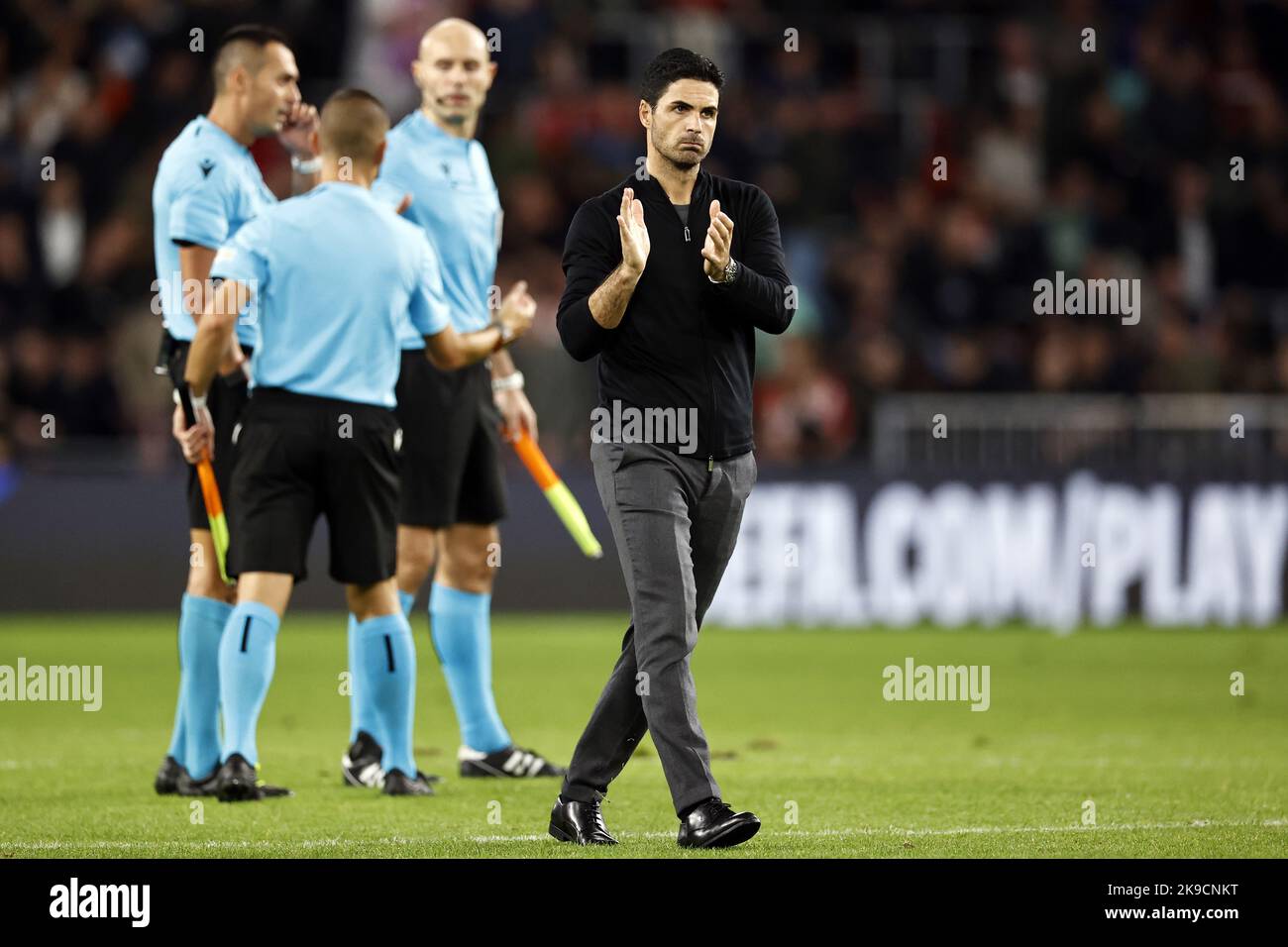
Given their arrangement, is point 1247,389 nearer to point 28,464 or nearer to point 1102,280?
point 1102,280

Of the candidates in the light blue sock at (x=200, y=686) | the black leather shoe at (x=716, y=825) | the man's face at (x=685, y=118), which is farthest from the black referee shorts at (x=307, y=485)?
the black leather shoe at (x=716, y=825)

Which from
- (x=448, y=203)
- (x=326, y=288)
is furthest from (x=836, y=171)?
(x=326, y=288)

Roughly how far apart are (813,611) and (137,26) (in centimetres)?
858

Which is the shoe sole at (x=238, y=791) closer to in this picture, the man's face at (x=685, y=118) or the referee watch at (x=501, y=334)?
the referee watch at (x=501, y=334)

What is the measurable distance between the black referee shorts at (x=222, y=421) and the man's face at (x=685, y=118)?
86.9 inches

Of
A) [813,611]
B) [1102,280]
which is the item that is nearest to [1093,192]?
[1102,280]

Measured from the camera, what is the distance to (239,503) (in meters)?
7.79

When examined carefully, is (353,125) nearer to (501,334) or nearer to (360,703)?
(501,334)

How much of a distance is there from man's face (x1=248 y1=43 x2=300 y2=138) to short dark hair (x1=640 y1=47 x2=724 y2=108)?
7.03 ft

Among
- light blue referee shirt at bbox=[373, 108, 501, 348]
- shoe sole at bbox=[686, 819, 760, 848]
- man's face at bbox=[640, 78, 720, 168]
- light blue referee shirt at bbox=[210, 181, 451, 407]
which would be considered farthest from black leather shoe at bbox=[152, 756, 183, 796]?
man's face at bbox=[640, 78, 720, 168]

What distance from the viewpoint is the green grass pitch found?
7.03 meters

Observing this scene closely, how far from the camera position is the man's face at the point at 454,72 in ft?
29.8

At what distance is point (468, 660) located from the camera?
905 centimetres

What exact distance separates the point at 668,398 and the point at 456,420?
2365 millimetres
